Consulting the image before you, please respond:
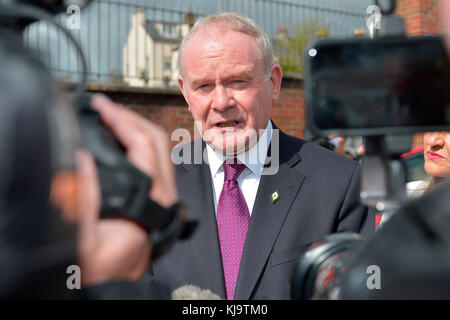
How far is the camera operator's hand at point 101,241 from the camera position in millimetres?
728

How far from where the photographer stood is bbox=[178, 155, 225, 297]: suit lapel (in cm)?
200

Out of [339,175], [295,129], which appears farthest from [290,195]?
[295,129]

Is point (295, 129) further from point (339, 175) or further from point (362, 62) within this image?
point (362, 62)

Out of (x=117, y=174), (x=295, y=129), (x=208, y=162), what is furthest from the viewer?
(x=295, y=129)

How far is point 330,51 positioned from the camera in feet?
2.96

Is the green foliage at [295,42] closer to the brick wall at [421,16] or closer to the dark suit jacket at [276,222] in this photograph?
the brick wall at [421,16]

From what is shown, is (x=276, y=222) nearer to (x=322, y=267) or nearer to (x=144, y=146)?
(x=322, y=267)

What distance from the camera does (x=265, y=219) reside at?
208 centimetres

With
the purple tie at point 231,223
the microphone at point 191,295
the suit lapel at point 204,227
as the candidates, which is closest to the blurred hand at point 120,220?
the microphone at point 191,295

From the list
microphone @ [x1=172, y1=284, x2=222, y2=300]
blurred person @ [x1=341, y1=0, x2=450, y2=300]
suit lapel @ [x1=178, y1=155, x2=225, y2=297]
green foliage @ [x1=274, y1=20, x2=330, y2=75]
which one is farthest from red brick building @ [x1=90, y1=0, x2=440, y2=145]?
blurred person @ [x1=341, y1=0, x2=450, y2=300]

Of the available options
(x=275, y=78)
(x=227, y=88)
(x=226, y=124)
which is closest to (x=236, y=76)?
(x=227, y=88)

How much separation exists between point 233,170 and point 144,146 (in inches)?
54.3

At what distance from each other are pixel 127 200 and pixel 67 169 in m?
0.15

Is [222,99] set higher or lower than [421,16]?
lower
